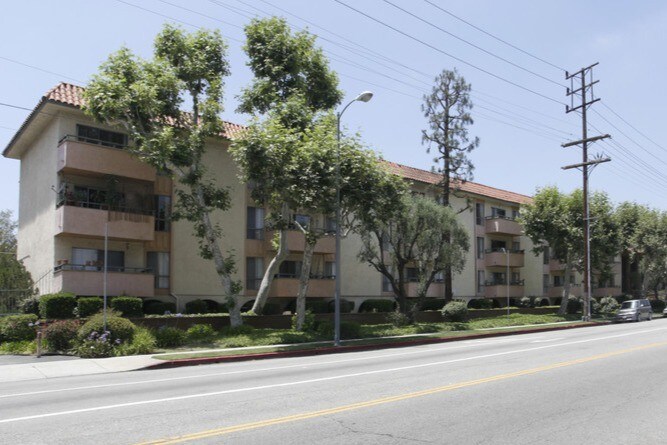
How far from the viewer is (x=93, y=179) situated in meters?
26.5

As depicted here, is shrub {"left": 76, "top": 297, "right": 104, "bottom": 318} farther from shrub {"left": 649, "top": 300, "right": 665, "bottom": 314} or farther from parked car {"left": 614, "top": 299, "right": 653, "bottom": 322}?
shrub {"left": 649, "top": 300, "right": 665, "bottom": 314}

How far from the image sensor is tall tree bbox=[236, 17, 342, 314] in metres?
24.4

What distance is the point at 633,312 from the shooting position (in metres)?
41.3

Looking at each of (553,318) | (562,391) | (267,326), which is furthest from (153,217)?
(553,318)

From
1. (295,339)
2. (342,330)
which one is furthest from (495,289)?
(295,339)

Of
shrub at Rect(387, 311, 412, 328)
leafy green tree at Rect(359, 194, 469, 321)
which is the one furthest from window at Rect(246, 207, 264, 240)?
shrub at Rect(387, 311, 412, 328)

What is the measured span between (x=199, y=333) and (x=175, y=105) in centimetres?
933

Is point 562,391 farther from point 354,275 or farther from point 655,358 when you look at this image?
point 354,275

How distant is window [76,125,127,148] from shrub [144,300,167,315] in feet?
24.2

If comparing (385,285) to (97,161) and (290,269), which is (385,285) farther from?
(97,161)

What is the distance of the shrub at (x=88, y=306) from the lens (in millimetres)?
22234

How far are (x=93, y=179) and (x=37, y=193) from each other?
411 centimetres

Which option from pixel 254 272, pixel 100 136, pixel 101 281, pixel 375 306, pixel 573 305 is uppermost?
pixel 100 136

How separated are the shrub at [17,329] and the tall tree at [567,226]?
33368 millimetres
